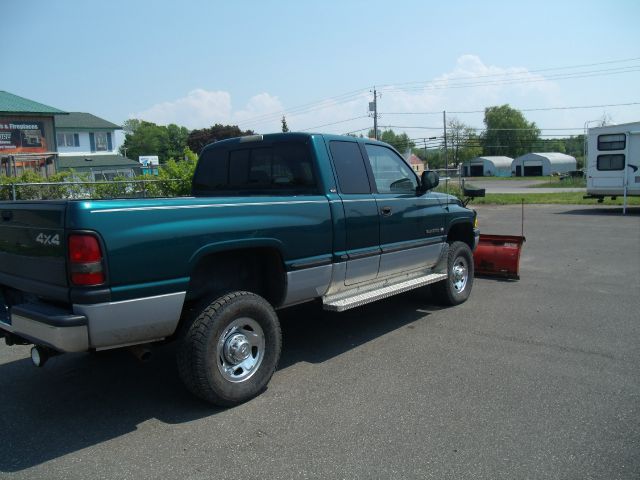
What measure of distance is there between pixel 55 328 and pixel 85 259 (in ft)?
1.51

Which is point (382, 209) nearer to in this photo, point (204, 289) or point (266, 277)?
point (266, 277)

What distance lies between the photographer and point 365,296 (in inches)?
201

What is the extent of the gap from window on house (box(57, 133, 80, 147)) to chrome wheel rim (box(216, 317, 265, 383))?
175ft

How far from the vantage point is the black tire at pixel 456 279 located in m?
6.72

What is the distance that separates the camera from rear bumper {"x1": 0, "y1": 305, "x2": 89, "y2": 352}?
10.6 ft

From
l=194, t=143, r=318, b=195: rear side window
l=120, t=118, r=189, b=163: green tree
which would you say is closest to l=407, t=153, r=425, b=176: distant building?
l=194, t=143, r=318, b=195: rear side window

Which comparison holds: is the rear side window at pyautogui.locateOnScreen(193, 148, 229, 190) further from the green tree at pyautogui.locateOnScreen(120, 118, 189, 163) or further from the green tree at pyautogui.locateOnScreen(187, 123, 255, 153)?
the green tree at pyautogui.locateOnScreen(120, 118, 189, 163)

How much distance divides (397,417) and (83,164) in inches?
1954

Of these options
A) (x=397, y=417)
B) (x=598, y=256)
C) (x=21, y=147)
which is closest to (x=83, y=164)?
(x=21, y=147)

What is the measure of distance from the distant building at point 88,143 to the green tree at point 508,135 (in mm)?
86502

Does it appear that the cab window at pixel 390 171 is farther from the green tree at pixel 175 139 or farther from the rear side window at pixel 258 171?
the green tree at pixel 175 139

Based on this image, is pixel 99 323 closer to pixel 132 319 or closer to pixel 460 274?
pixel 132 319

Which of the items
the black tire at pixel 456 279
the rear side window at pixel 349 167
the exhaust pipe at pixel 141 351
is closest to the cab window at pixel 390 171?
the rear side window at pixel 349 167

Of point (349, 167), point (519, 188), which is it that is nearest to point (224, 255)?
point (349, 167)
